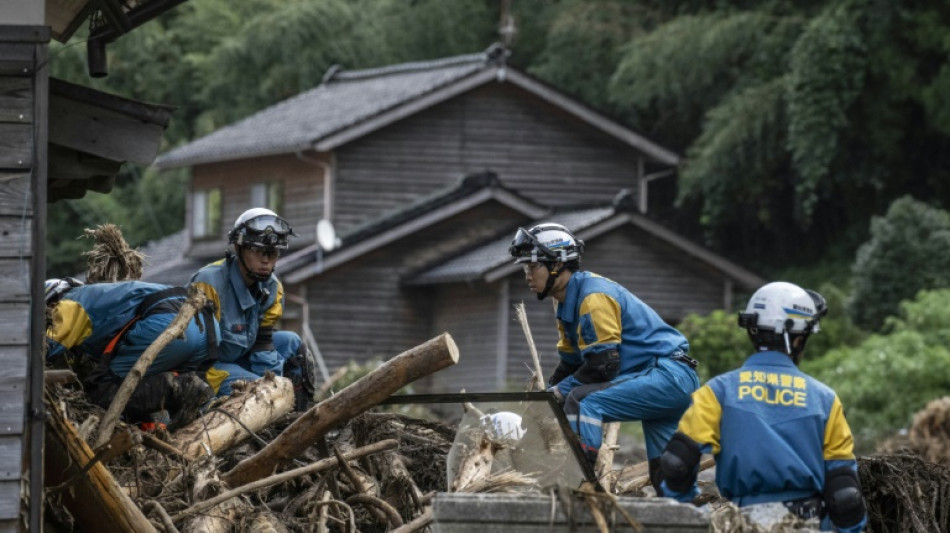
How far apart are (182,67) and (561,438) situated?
46335 mm

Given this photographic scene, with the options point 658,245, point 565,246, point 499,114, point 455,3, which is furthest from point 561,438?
point 455,3

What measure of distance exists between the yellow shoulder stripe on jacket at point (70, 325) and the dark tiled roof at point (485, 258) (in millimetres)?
23206

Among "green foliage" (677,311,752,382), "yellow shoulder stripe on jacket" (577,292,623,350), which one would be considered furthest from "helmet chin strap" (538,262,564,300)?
"green foliage" (677,311,752,382)

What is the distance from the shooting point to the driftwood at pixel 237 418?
989 centimetres

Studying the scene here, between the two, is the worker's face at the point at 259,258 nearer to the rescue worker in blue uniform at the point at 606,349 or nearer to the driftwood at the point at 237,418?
the driftwood at the point at 237,418

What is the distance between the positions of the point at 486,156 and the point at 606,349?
2815cm

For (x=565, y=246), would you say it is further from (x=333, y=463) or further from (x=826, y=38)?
(x=826, y=38)

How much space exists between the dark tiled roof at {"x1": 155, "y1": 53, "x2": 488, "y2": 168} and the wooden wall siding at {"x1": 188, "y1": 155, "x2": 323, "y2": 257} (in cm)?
59

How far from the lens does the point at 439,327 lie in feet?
119

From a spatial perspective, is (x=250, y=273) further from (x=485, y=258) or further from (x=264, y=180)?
(x=264, y=180)

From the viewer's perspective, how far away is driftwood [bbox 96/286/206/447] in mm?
9148

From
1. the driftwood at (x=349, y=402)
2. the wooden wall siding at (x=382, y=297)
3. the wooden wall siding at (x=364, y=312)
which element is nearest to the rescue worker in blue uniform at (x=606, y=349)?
the driftwood at (x=349, y=402)

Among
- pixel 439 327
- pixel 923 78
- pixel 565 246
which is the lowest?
pixel 439 327

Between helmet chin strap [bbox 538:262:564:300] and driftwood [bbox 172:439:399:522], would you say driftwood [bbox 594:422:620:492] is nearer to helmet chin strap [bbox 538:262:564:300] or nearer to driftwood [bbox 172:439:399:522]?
helmet chin strap [bbox 538:262:564:300]
